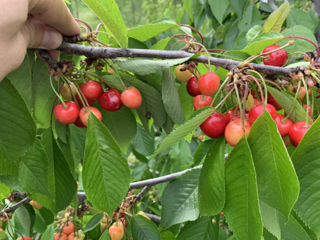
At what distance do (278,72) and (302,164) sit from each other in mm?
267

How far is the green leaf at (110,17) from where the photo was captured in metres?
0.71

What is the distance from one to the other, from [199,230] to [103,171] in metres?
0.53

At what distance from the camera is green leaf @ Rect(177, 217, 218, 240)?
109cm

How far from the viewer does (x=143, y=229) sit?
1.23m

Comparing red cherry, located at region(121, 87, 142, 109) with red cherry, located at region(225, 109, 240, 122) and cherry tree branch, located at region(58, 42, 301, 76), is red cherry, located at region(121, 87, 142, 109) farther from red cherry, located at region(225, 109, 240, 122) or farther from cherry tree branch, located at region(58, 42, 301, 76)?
red cherry, located at region(225, 109, 240, 122)

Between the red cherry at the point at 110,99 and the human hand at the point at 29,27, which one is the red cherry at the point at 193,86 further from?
the human hand at the point at 29,27

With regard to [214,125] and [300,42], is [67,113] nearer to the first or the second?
[214,125]

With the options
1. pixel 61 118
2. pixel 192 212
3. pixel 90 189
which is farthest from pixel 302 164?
pixel 192 212

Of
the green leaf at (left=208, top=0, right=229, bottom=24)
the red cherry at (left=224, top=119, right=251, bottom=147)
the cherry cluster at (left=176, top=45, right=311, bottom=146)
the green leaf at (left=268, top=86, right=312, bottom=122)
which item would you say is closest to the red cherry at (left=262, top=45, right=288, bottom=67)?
the cherry cluster at (left=176, top=45, right=311, bottom=146)

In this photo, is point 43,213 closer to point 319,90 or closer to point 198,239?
point 198,239

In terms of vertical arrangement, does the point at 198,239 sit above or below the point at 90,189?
below

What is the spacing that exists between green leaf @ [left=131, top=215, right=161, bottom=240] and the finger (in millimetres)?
746

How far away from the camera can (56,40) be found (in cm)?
83

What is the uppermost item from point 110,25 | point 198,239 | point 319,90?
point 110,25
